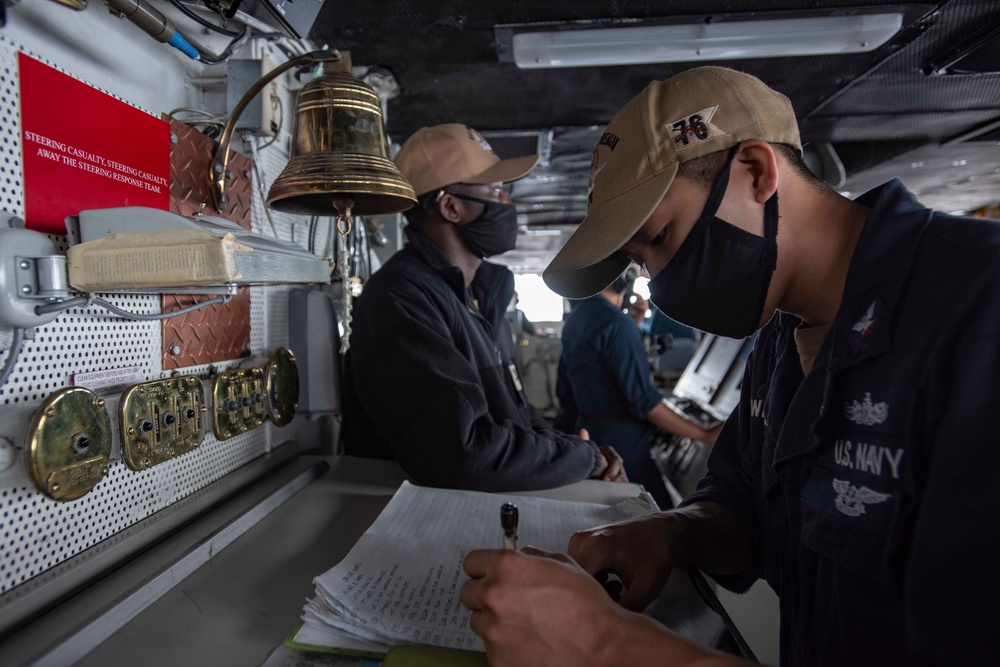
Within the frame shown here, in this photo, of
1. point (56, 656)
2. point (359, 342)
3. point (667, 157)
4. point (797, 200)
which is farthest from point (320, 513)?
point (797, 200)

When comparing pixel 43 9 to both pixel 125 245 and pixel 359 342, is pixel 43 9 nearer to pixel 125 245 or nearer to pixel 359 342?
pixel 125 245

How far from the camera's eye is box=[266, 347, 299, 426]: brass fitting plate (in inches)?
63.9

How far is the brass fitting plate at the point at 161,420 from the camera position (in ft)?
3.38

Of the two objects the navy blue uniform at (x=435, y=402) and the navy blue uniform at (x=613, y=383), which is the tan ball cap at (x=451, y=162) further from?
the navy blue uniform at (x=613, y=383)

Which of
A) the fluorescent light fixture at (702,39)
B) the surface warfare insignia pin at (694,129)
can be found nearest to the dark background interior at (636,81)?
the fluorescent light fixture at (702,39)

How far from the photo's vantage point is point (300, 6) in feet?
4.76

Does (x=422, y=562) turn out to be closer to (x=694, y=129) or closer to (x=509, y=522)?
(x=509, y=522)

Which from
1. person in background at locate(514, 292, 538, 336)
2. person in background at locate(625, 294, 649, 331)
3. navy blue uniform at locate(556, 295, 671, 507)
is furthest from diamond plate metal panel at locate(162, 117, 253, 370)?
person in background at locate(514, 292, 538, 336)

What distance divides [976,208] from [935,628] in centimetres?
871

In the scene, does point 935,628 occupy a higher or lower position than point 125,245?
lower

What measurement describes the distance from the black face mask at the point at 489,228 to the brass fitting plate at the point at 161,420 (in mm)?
1071

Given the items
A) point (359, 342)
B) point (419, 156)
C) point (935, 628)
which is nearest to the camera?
point (935, 628)

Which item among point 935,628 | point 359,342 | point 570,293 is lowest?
point 935,628

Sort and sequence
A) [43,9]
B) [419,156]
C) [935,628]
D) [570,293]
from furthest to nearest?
[419,156] < [570,293] < [43,9] < [935,628]
